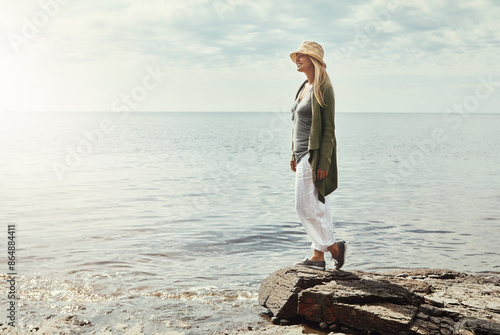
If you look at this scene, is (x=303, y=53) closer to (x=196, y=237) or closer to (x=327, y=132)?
(x=327, y=132)

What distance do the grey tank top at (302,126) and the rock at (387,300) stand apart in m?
1.34

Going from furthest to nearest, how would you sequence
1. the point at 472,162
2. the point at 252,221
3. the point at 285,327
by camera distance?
the point at 472,162 < the point at 252,221 < the point at 285,327

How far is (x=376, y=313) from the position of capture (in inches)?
182

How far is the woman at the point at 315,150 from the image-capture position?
5422mm

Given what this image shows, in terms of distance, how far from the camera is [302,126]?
566cm

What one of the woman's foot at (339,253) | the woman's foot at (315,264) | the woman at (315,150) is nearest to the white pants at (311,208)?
the woman at (315,150)

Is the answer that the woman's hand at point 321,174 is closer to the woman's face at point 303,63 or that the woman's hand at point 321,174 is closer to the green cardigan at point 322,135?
the green cardigan at point 322,135

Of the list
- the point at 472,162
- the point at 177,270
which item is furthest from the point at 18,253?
the point at 472,162

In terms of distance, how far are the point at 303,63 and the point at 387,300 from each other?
2.65m

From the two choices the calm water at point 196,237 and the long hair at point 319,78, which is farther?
the calm water at point 196,237

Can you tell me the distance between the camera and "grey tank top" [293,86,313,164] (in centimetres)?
559

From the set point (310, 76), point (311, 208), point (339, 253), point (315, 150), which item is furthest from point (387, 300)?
point (310, 76)

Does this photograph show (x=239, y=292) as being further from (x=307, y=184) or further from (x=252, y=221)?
(x=252, y=221)

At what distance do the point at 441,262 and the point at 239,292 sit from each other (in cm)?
388
